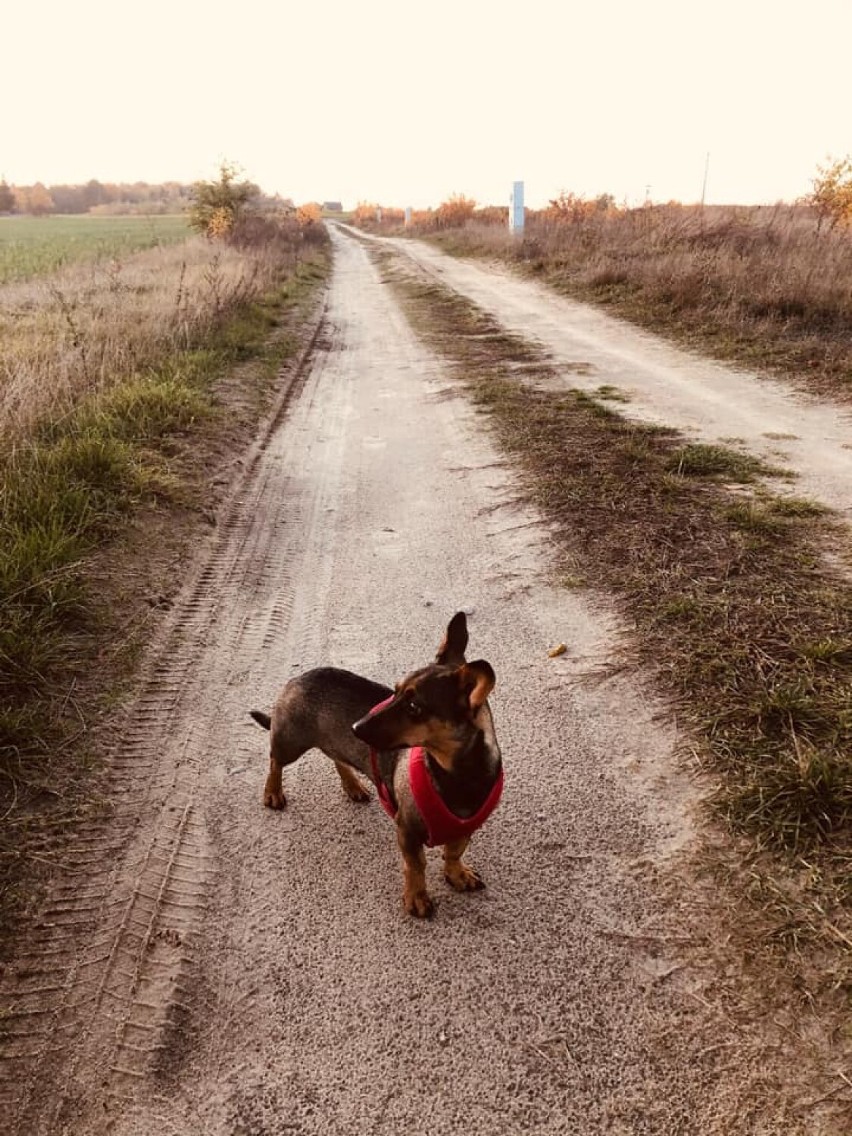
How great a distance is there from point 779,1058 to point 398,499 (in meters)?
4.78

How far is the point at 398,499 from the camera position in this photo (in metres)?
6.14

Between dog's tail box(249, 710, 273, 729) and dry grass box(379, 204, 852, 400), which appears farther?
dry grass box(379, 204, 852, 400)

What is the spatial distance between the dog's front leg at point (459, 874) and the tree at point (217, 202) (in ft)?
89.2

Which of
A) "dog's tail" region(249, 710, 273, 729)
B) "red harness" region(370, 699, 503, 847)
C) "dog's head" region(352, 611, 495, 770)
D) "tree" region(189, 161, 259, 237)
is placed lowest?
"dog's tail" region(249, 710, 273, 729)

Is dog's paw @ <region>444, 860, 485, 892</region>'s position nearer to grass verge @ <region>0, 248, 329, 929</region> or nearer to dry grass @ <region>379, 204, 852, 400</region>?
grass verge @ <region>0, 248, 329, 929</region>

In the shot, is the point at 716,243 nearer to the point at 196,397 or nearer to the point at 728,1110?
the point at 196,397

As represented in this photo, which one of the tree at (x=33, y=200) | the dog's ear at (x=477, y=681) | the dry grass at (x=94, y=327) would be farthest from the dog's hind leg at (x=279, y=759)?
the tree at (x=33, y=200)

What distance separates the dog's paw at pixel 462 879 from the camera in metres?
2.60

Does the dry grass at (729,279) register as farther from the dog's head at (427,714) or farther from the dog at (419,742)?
the dog's head at (427,714)

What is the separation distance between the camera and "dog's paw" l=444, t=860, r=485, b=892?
2596 millimetres

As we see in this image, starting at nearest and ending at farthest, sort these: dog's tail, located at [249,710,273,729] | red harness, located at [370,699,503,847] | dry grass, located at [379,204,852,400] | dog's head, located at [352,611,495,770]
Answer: dog's head, located at [352,611,495,770], red harness, located at [370,699,503,847], dog's tail, located at [249,710,273,729], dry grass, located at [379,204,852,400]

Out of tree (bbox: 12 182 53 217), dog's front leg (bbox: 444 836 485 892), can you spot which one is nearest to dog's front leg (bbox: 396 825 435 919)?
dog's front leg (bbox: 444 836 485 892)

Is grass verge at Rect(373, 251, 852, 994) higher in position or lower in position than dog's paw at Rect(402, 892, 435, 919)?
higher

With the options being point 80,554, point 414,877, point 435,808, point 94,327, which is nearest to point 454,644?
point 435,808
